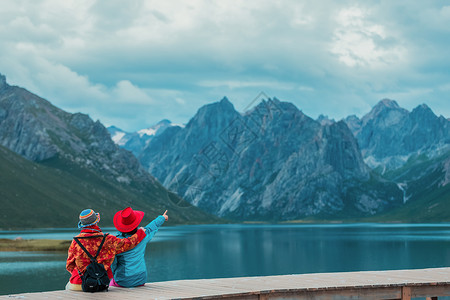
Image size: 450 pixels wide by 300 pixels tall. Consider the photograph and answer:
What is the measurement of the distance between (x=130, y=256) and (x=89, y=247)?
7.35ft

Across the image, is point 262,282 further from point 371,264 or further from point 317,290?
point 371,264

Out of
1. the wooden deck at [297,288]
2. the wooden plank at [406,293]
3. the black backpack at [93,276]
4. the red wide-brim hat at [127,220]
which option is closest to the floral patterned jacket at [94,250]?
the black backpack at [93,276]

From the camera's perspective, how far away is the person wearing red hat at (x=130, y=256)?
2384cm

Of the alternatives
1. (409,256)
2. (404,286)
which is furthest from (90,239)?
(409,256)

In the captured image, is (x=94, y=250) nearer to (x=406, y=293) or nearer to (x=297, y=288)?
(x=297, y=288)

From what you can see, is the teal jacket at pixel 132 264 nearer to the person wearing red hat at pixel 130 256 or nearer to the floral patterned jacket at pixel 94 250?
the person wearing red hat at pixel 130 256

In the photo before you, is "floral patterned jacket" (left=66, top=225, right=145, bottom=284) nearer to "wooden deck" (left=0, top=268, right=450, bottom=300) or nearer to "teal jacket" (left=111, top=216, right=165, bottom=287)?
"teal jacket" (left=111, top=216, right=165, bottom=287)

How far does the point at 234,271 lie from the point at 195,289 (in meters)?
67.7

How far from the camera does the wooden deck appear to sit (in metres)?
23.4

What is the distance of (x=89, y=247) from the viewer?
74.7 feet

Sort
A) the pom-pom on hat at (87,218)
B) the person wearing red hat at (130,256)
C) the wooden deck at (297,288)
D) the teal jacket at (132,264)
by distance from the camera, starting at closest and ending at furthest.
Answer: the pom-pom on hat at (87,218) < the wooden deck at (297,288) < the person wearing red hat at (130,256) < the teal jacket at (132,264)

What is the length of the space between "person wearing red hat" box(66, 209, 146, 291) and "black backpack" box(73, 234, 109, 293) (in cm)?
15

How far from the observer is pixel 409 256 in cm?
11812

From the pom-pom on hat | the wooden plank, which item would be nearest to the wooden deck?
the wooden plank
